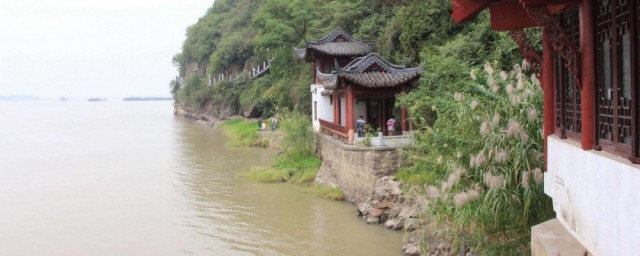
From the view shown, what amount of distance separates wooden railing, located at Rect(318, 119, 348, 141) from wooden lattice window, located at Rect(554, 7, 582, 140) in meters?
11.5

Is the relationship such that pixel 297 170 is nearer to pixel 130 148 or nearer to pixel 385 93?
pixel 385 93

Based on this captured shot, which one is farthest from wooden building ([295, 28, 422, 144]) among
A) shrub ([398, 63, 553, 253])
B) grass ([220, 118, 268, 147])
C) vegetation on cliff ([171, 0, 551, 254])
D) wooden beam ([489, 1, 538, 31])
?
wooden beam ([489, 1, 538, 31])

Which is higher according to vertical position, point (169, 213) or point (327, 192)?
point (327, 192)

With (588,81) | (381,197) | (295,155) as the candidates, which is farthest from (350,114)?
(588,81)

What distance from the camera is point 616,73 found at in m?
4.09

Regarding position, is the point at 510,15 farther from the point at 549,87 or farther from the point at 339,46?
the point at 339,46

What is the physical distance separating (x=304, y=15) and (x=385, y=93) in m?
17.1

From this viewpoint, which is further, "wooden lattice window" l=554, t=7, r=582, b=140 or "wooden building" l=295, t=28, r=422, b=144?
"wooden building" l=295, t=28, r=422, b=144

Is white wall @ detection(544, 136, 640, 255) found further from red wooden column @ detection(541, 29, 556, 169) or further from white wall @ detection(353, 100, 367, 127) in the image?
white wall @ detection(353, 100, 367, 127)

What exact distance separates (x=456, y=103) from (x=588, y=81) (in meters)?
5.31

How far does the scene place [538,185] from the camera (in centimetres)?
756

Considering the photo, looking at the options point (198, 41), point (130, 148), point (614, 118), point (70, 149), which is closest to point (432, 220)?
point (614, 118)

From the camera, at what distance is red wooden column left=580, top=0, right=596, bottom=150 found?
4.53m

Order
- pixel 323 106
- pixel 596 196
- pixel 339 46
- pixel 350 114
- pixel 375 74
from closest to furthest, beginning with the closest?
pixel 596 196 < pixel 350 114 < pixel 375 74 < pixel 323 106 < pixel 339 46
